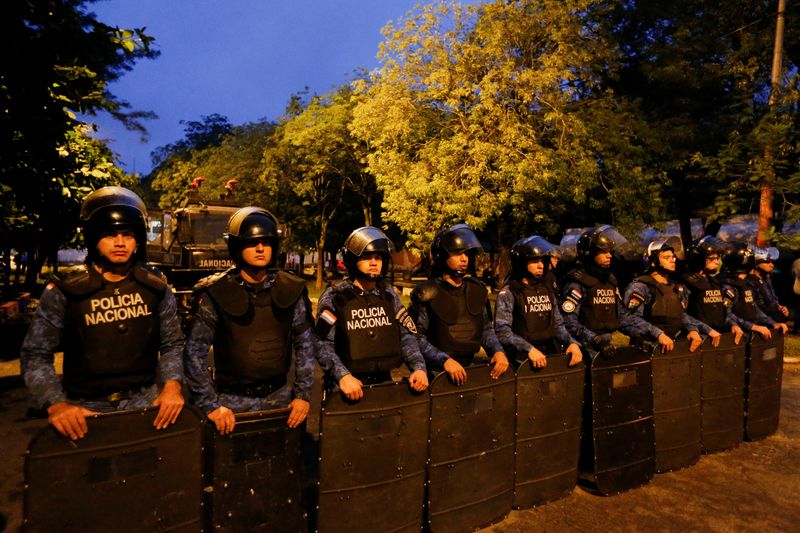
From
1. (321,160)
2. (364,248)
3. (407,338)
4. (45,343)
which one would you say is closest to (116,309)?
(45,343)

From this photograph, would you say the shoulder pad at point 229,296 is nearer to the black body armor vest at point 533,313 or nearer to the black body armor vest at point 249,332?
the black body armor vest at point 249,332

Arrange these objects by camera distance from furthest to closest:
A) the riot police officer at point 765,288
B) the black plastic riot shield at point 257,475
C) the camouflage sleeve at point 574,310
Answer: the riot police officer at point 765,288
the camouflage sleeve at point 574,310
the black plastic riot shield at point 257,475

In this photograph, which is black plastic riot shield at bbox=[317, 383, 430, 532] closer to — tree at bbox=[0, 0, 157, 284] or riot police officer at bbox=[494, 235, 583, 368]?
riot police officer at bbox=[494, 235, 583, 368]

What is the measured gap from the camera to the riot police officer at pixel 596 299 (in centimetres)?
480

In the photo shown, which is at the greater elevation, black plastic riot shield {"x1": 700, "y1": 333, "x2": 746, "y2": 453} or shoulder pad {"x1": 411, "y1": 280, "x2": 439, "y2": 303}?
shoulder pad {"x1": 411, "y1": 280, "x2": 439, "y2": 303}

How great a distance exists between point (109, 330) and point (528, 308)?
3.20 meters

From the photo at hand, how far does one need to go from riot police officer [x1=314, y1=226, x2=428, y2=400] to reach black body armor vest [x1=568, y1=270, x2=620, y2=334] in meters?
1.93

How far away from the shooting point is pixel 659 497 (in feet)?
13.6

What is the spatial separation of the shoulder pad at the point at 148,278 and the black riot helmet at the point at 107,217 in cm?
12

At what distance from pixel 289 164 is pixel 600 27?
1516 centimetres

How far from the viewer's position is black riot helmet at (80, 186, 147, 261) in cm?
282

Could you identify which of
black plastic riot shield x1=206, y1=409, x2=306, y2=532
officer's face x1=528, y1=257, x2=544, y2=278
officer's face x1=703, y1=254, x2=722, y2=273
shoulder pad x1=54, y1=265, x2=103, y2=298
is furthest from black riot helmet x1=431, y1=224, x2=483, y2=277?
officer's face x1=703, y1=254, x2=722, y2=273

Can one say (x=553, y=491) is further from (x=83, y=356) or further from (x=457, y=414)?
(x=83, y=356)

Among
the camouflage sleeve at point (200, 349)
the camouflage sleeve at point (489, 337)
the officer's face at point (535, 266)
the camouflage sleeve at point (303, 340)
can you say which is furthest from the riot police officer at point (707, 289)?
the camouflage sleeve at point (200, 349)
